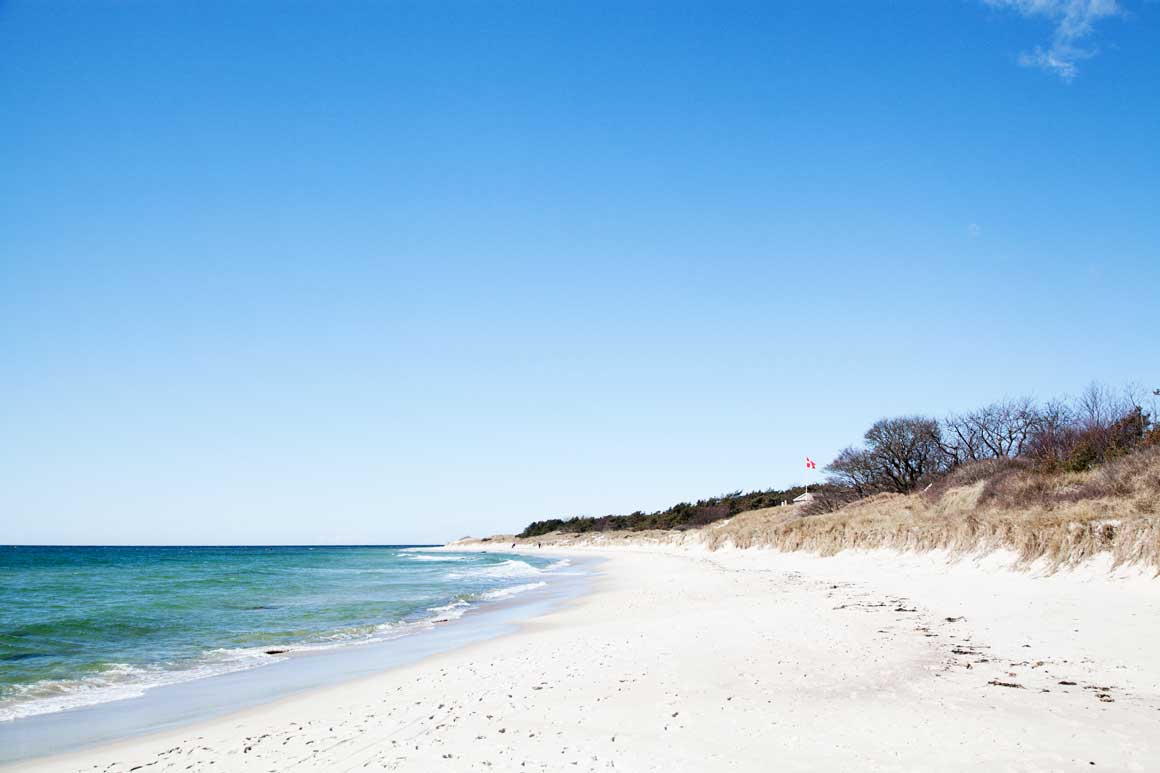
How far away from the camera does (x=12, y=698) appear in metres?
11.2

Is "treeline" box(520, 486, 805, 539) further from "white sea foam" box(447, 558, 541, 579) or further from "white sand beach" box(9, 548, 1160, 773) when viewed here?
"white sand beach" box(9, 548, 1160, 773)

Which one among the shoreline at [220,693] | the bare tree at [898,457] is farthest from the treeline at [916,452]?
the shoreline at [220,693]

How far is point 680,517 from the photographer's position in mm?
90625

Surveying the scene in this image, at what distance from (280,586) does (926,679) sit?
3588 cm

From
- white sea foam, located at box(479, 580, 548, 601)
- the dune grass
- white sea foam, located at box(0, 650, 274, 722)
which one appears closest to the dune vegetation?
the dune grass

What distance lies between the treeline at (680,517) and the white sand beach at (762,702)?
203 ft

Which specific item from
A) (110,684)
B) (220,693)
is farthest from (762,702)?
(110,684)

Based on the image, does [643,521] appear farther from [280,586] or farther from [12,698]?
[12,698]

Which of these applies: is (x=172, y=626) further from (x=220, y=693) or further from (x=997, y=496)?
(x=997, y=496)

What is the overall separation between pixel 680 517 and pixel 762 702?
84.8m

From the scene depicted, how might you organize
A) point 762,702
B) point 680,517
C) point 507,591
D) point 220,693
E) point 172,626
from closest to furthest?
point 762,702, point 220,693, point 172,626, point 507,591, point 680,517

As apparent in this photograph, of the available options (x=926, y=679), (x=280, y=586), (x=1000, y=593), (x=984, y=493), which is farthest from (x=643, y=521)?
(x=926, y=679)

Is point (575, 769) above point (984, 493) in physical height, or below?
below

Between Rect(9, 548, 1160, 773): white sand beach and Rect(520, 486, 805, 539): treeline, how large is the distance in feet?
203
